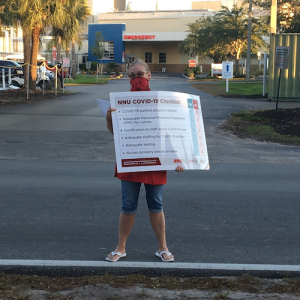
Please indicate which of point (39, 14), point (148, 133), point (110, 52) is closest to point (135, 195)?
point (148, 133)

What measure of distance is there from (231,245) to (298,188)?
2938 mm

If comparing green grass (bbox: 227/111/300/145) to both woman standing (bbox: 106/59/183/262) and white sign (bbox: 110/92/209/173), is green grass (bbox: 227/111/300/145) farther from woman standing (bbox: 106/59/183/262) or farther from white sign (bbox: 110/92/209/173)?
white sign (bbox: 110/92/209/173)

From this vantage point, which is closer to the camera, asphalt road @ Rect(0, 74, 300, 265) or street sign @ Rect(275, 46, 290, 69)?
asphalt road @ Rect(0, 74, 300, 265)

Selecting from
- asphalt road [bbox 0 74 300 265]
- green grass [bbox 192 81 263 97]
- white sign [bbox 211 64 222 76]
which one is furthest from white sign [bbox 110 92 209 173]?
white sign [bbox 211 64 222 76]

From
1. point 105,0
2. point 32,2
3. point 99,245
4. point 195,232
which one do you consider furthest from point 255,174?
point 105,0

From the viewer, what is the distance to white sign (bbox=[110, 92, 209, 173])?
4.09 m

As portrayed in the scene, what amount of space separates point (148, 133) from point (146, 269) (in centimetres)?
123

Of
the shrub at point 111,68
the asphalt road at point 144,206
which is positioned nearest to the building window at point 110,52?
the shrub at point 111,68

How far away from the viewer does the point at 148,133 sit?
4117 millimetres

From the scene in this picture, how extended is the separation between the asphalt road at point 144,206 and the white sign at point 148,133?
1.02m

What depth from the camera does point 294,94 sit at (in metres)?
23.3

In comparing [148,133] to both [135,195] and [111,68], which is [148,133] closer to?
[135,195]

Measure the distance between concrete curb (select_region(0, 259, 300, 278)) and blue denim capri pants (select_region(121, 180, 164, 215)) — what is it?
51 centimetres

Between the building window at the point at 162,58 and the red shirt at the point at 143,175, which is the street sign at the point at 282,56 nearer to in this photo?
the red shirt at the point at 143,175
